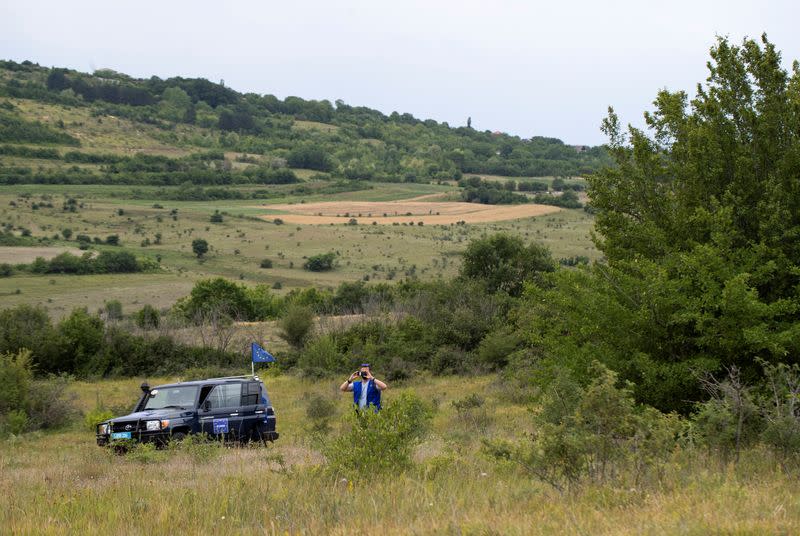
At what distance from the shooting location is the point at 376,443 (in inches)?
364

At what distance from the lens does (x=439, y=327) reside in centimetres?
3988

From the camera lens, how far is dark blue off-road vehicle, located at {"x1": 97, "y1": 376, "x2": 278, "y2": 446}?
1540 centimetres

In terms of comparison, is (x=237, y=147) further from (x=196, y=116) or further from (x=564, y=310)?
(x=564, y=310)

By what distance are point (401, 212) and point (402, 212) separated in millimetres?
178

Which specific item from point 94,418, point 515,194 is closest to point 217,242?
point 515,194

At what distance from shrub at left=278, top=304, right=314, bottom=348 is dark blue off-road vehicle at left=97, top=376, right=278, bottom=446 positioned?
2530 centimetres

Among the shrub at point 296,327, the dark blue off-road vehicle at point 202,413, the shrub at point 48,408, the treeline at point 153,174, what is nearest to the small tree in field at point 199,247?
the shrub at point 296,327

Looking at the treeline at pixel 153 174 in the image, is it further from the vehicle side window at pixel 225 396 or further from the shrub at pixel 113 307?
the vehicle side window at pixel 225 396

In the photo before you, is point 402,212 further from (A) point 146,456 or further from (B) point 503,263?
(A) point 146,456

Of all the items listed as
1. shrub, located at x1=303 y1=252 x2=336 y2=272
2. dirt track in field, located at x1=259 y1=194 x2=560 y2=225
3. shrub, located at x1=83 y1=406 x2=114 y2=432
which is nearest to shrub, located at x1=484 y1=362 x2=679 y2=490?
shrub, located at x1=83 y1=406 x2=114 y2=432

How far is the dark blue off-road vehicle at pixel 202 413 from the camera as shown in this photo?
15.4 meters

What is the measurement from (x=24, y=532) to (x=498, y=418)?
51.7ft

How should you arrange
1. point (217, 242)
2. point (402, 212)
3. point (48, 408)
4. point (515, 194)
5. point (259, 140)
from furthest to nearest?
point (259, 140), point (515, 194), point (402, 212), point (217, 242), point (48, 408)

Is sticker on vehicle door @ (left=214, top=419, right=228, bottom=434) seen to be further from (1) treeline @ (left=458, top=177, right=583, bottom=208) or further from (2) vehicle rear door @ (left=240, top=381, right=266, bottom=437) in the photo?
(1) treeline @ (left=458, top=177, right=583, bottom=208)
